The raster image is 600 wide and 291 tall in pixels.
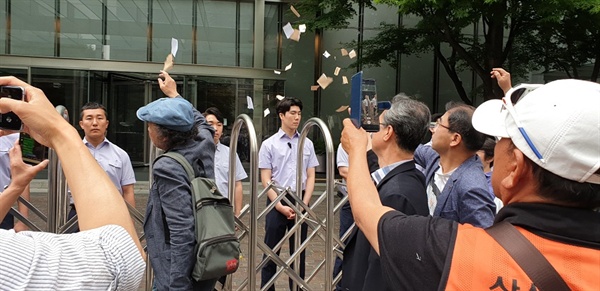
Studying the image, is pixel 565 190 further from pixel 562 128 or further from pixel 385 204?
pixel 385 204

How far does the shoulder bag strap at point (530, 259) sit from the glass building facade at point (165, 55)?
13.9 meters

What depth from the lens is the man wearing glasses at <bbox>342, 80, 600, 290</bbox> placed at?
1314 millimetres

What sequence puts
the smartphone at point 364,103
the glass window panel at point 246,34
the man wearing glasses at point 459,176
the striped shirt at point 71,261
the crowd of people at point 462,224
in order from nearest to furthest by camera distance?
1. the striped shirt at point 71,261
2. the crowd of people at point 462,224
3. the smartphone at point 364,103
4. the man wearing glasses at point 459,176
5. the glass window panel at point 246,34

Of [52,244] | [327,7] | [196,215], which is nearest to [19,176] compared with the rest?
[52,244]

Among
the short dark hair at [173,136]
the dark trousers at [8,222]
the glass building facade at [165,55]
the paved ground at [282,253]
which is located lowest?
the paved ground at [282,253]

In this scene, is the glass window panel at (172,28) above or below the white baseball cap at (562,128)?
above

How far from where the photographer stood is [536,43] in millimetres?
14688

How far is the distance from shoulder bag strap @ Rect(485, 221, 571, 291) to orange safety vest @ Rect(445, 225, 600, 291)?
1 cm

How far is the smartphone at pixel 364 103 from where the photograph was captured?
228 centimetres

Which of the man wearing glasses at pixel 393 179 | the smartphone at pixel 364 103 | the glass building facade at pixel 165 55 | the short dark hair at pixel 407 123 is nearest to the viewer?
the smartphone at pixel 364 103

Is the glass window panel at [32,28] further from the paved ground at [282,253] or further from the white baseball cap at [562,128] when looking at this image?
the white baseball cap at [562,128]

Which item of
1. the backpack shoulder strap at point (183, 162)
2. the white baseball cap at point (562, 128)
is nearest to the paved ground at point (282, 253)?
the backpack shoulder strap at point (183, 162)

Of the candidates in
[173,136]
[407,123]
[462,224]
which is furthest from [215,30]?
[462,224]

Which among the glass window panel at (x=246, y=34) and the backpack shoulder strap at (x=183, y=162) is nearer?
the backpack shoulder strap at (x=183, y=162)
